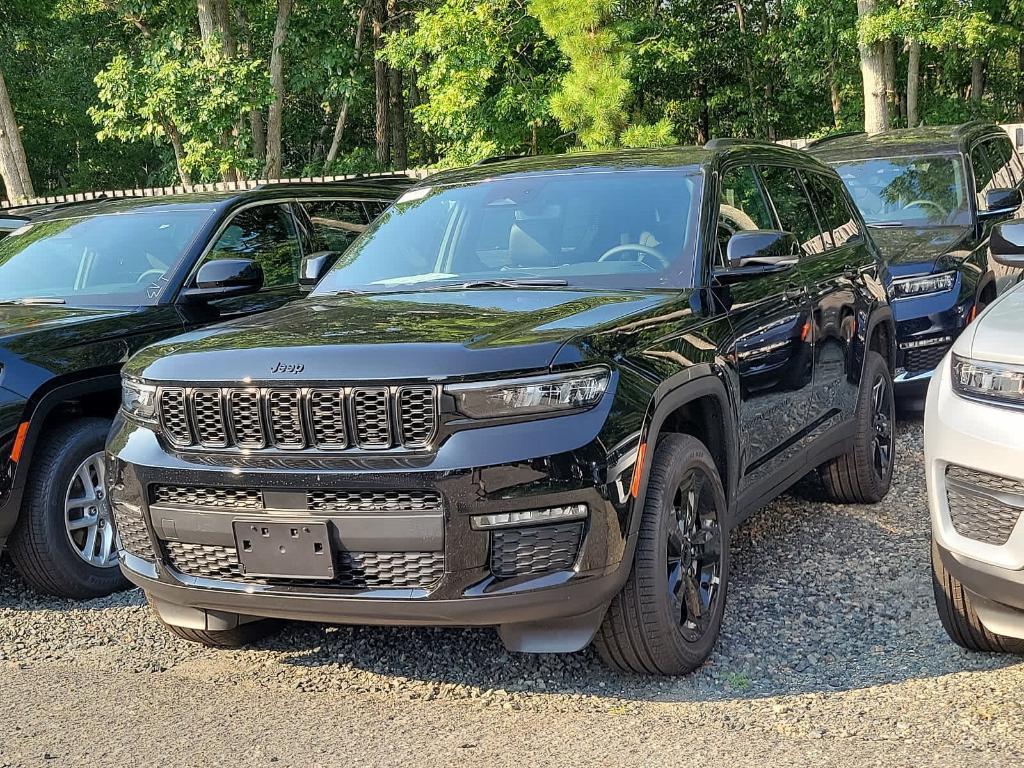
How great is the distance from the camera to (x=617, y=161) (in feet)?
16.4

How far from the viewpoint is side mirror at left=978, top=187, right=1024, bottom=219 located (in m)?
8.24

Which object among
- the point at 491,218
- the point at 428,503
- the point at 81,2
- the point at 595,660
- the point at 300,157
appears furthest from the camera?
the point at 300,157

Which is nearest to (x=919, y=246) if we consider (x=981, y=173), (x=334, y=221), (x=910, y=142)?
(x=981, y=173)

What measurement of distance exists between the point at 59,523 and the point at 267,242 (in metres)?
2.15

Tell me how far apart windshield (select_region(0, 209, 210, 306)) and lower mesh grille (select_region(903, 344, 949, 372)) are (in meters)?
4.49

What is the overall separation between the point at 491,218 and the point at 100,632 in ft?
7.81

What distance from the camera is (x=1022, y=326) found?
346cm

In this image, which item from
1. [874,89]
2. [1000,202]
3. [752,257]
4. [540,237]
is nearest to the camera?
[752,257]

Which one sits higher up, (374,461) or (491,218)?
→ (491,218)

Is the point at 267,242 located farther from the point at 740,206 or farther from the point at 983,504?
the point at 983,504

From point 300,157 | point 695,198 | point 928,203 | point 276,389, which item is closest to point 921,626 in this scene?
point 695,198

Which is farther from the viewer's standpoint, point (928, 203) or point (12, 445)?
point (928, 203)

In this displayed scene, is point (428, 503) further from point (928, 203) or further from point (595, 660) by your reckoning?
point (928, 203)

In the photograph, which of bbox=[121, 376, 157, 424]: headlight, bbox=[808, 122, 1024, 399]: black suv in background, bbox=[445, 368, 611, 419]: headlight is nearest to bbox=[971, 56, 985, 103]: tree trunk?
bbox=[808, 122, 1024, 399]: black suv in background
